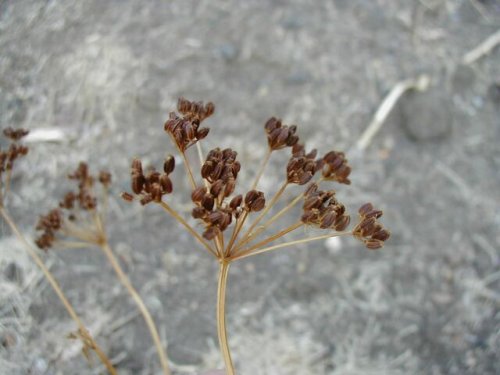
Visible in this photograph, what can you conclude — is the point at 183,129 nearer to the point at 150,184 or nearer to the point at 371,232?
the point at 150,184

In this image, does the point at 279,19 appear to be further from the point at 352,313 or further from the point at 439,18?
the point at 352,313

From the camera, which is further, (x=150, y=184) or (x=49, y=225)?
(x=49, y=225)

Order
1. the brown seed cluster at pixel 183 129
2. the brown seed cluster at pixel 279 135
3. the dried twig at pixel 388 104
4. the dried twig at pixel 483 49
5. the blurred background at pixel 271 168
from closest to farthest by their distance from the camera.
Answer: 1. the brown seed cluster at pixel 183 129
2. the brown seed cluster at pixel 279 135
3. the blurred background at pixel 271 168
4. the dried twig at pixel 388 104
5. the dried twig at pixel 483 49

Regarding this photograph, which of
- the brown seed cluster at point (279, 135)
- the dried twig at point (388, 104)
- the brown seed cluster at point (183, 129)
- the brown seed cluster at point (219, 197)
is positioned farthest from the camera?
the dried twig at point (388, 104)

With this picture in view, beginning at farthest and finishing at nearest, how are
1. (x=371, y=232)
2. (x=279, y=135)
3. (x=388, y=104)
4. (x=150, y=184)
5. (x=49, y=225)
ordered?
1. (x=388, y=104)
2. (x=49, y=225)
3. (x=279, y=135)
4. (x=371, y=232)
5. (x=150, y=184)

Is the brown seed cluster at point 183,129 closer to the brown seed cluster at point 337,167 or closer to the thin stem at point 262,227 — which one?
the thin stem at point 262,227

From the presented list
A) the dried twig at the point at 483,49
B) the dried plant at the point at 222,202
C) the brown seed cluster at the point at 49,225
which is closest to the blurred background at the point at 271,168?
the dried twig at the point at 483,49

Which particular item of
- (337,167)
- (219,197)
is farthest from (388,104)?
(219,197)
